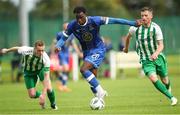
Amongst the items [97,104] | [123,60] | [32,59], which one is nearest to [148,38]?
[97,104]

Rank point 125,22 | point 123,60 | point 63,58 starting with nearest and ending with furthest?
1. point 125,22
2. point 63,58
3. point 123,60

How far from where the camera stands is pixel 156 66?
62.1 ft

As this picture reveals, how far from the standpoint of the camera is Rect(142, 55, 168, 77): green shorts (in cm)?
1847

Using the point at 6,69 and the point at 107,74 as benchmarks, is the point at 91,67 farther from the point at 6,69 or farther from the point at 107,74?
the point at 6,69

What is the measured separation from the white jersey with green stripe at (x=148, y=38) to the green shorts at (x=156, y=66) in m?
0.16

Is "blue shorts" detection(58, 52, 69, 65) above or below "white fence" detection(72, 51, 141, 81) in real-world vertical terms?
above

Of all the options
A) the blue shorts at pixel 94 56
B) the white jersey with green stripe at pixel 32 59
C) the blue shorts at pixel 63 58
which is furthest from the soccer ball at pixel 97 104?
the blue shorts at pixel 63 58

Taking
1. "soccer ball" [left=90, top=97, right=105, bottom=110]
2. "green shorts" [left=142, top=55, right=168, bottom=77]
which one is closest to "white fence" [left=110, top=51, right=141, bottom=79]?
"green shorts" [left=142, top=55, right=168, bottom=77]

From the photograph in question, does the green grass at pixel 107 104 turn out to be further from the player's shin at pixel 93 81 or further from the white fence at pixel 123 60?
the white fence at pixel 123 60

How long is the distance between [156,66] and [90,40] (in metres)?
1.82

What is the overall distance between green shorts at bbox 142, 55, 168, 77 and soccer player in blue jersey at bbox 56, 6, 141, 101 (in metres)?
1.15

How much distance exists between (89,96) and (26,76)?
4802 mm

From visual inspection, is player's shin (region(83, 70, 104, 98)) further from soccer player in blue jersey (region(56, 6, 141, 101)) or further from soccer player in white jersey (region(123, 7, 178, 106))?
soccer player in white jersey (region(123, 7, 178, 106))

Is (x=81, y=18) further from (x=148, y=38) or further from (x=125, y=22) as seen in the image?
(x=148, y=38)
